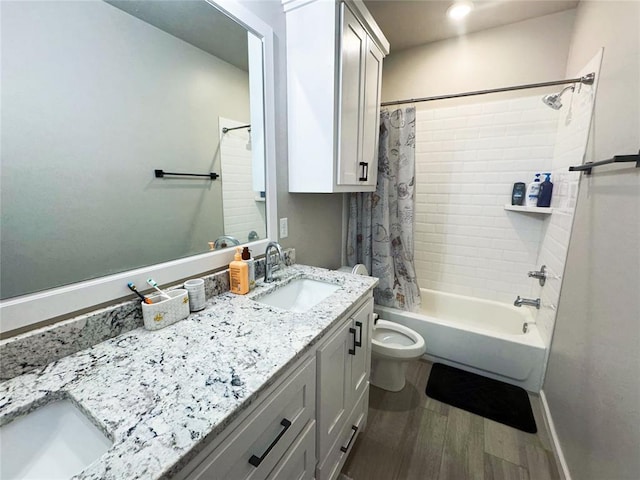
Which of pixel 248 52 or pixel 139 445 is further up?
pixel 248 52

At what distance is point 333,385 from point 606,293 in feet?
3.78

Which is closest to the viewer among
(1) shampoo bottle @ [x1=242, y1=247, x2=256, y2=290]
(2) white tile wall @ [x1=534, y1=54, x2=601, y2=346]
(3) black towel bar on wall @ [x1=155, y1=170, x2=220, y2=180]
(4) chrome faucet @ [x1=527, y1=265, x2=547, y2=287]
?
(3) black towel bar on wall @ [x1=155, y1=170, x2=220, y2=180]

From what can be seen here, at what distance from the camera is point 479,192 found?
91.3 inches

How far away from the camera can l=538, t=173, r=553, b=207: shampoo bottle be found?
77.9 inches

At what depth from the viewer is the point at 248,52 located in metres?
1.28

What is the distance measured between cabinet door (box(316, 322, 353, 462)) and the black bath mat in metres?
0.99

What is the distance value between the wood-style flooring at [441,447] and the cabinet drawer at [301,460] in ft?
1.73

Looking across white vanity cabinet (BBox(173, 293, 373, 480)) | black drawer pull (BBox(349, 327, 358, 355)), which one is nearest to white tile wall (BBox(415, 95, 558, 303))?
white vanity cabinet (BBox(173, 293, 373, 480))

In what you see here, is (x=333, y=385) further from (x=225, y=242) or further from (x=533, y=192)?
(x=533, y=192)

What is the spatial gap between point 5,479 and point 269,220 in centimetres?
114

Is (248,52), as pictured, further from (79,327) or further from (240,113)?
(79,327)

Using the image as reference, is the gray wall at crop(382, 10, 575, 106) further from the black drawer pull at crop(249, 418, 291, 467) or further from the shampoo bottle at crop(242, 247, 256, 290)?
the black drawer pull at crop(249, 418, 291, 467)

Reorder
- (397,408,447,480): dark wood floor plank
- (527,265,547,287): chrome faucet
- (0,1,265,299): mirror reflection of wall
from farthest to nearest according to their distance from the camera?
(527,265,547,287): chrome faucet < (397,408,447,480): dark wood floor plank < (0,1,265,299): mirror reflection of wall

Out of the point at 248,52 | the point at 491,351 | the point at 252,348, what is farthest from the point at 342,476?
the point at 248,52
